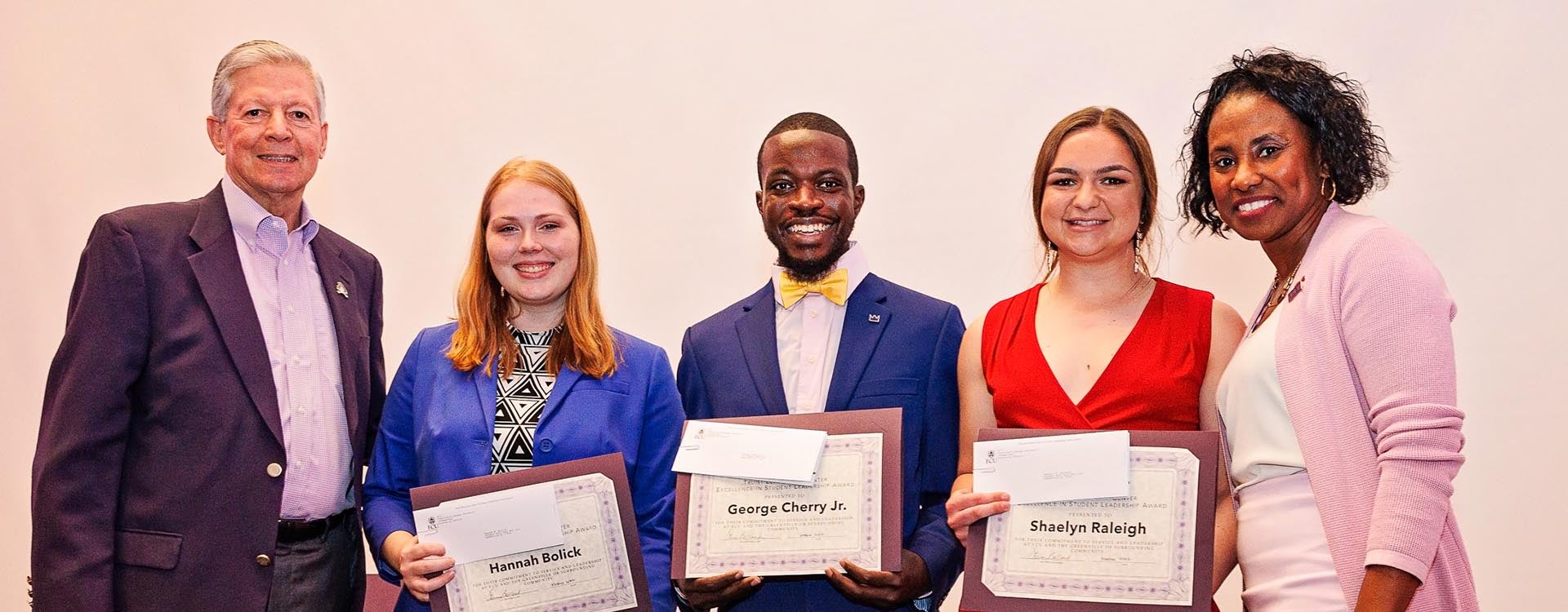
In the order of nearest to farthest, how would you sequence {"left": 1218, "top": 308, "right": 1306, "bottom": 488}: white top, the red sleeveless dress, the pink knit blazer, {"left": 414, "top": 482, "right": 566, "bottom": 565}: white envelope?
1. the pink knit blazer
2. {"left": 1218, "top": 308, "right": 1306, "bottom": 488}: white top
3. {"left": 414, "top": 482, "right": 566, "bottom": 565}: white envelope
4. the red sleeveless dress

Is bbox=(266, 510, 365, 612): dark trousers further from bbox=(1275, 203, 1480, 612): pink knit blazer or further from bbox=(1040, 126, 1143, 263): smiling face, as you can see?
bbox=(1275, 203, 1480, 612): pink knit blazer

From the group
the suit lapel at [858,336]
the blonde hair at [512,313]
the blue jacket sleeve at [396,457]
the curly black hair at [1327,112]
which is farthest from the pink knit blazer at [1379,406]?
the blue jacket sleeve at [396,457]

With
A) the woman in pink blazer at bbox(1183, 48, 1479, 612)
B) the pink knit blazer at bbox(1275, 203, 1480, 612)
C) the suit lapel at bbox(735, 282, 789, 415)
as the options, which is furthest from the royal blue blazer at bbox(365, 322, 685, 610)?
the pink knit blazer at bbox(1275, 203, 1480, 612)

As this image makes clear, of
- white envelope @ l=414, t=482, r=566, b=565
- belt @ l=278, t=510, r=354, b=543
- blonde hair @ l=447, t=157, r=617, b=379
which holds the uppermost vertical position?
blonde hair @ l=447, t=157, r=617, b=379

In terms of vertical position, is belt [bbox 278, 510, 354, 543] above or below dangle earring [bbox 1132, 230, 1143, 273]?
below

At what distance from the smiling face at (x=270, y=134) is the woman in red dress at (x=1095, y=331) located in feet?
6.04

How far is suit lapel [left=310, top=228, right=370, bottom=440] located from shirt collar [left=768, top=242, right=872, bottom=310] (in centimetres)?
115

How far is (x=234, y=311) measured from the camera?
9.27 feet

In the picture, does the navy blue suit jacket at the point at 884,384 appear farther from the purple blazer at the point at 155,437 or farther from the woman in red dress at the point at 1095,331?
the purple blazer at the point at 155,437

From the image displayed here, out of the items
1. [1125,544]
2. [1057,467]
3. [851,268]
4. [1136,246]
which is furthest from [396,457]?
[1136,246]

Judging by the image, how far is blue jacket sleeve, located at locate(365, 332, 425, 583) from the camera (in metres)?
2.83

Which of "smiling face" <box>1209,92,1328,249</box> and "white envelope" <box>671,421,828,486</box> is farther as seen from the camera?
"white envelope" <box>671,421,828,486</box>

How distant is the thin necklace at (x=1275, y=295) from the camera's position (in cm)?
259

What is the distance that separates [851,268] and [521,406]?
976mm
